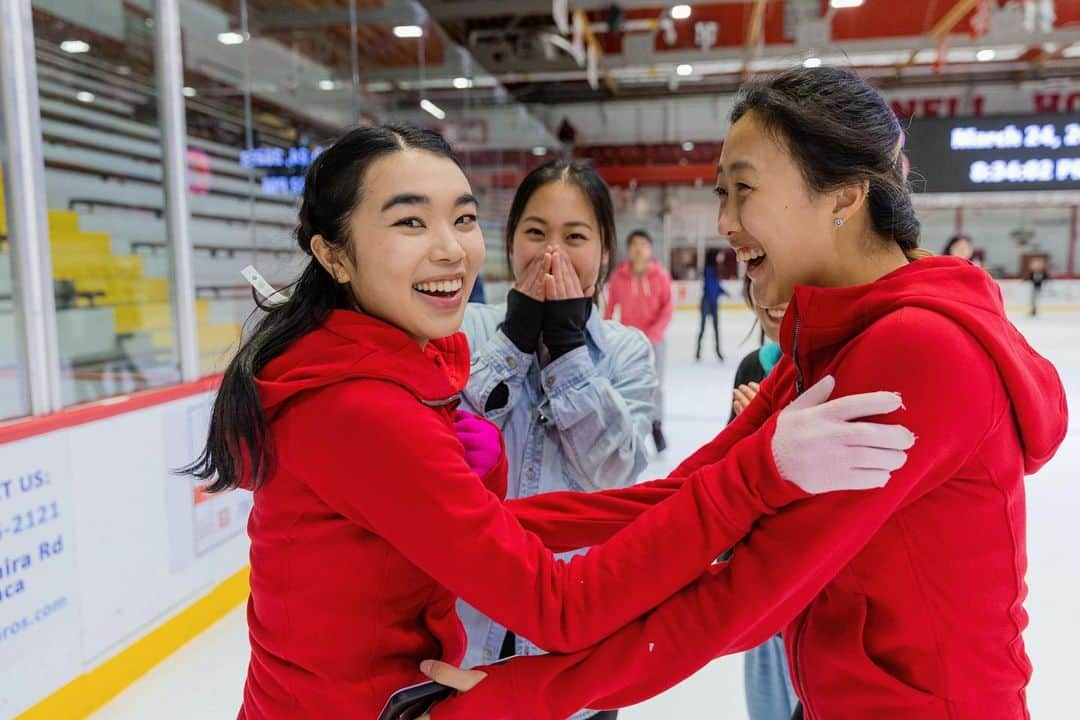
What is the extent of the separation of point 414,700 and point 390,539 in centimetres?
20

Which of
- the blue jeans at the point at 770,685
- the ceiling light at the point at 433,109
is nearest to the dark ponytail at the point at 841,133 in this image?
the blue jeans at the point at 770,685

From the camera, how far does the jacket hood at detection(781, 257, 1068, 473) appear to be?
2.48 ft

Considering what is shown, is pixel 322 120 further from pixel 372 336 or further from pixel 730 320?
pixel 730 320

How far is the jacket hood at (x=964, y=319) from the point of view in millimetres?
757

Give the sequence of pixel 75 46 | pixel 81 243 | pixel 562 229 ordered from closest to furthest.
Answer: pixel 562 229, pixel 81 243, pixel 75 46

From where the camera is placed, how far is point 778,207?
0.92 m

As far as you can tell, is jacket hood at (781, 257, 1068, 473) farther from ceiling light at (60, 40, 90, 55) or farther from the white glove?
ceiling light at (60, 40, 90, 55)

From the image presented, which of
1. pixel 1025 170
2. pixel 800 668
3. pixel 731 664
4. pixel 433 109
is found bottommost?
pixel 731 664

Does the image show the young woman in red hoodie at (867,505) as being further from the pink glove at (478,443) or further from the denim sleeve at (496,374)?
the denim sleeve at (496,374)

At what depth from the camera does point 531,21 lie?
33.1 feet

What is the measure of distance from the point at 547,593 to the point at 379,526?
19 centimetres

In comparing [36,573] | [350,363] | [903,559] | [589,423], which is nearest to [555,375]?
[589,423]

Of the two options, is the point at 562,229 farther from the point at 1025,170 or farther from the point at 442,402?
the point at 1025,170

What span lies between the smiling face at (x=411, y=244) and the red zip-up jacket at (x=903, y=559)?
0.43 m
